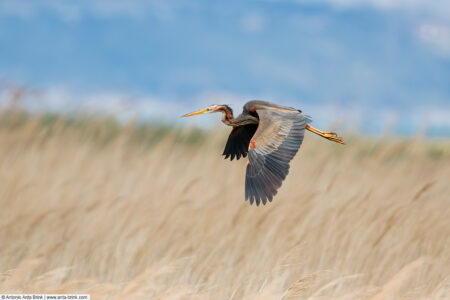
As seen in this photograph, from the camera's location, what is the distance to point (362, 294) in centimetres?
295

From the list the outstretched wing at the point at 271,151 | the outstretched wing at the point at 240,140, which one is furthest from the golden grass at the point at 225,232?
the outstretched wing at the point at 271,151

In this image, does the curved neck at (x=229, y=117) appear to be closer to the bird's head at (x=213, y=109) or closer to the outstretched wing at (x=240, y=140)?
the bird's head at (x=213, y=109)

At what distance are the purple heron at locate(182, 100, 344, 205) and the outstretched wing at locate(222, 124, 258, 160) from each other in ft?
0.59

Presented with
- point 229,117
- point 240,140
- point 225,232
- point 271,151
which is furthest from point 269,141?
point 225,232

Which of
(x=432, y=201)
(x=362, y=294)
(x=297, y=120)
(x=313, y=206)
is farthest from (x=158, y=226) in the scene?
(x=297, y=120)

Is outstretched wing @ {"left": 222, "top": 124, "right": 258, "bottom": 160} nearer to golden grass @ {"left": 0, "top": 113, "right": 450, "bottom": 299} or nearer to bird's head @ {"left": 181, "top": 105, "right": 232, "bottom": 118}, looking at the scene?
bird's head @ {"left": 181, "top": 105, "right": 232, "bottom": 118}

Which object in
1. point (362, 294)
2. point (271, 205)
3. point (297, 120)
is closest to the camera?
point (297, 120)

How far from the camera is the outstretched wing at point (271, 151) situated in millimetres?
1388

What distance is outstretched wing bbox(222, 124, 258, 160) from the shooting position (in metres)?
1.66

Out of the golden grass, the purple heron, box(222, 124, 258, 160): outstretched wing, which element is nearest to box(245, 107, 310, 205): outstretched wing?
the purple heron

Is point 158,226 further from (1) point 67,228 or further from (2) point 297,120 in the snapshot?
(2) point 297,120

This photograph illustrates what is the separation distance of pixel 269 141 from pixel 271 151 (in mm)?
25

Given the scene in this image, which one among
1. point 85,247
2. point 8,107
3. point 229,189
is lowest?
point 85,247

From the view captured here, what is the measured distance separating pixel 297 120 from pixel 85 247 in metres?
3.10
